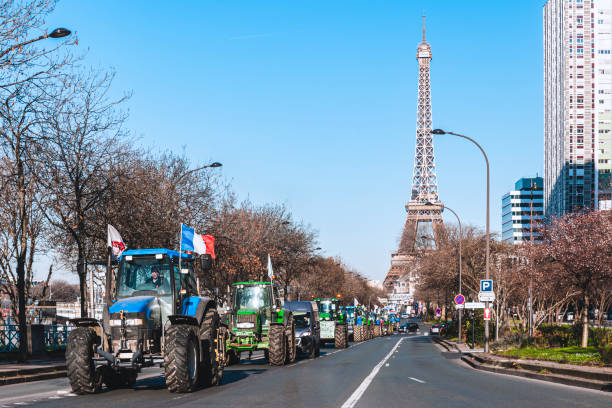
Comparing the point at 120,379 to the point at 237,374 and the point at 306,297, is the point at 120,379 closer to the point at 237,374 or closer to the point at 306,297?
the point at 237,374

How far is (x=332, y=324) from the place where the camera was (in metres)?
41.8

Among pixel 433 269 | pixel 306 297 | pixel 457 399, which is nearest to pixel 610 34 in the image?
pixel 306 297

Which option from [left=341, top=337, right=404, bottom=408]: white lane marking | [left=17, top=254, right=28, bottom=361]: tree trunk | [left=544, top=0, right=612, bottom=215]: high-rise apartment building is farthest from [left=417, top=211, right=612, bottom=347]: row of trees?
[left=544, top=0, right=612, bottom=215]: high-rise apartment building

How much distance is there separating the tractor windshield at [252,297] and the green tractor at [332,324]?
16.3m

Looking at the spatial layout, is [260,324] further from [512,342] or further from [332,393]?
[512,342]

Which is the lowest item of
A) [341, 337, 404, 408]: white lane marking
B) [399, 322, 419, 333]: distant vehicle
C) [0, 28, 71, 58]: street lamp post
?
[399, 322, 419, 333]: distant vehicle

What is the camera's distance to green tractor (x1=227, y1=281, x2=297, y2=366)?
23.0 m

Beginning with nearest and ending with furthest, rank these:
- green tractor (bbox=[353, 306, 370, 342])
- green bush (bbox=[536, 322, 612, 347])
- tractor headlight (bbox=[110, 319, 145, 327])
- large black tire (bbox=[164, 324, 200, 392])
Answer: large black tire (bbox=[164, 324, 200, 392]), tractor headlight (bbox=[110, 319, 145, 327]), green bush (bbox=[536, 322, 612, 347]), green tractor (bbox=[353, 306, 370, 342])

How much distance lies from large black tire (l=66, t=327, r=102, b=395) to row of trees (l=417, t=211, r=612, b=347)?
21.5 meters

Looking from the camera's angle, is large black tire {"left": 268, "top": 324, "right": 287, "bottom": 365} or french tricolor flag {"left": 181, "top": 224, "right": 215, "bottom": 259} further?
large black tire {"left": 268, "top": 324, "right": 287, "bottom": 365}

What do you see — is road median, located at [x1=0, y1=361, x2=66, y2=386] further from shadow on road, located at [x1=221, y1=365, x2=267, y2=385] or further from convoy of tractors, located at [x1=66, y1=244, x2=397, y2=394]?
shadow on road, located at [x1=221, y1=365, x2=267, y2=385]

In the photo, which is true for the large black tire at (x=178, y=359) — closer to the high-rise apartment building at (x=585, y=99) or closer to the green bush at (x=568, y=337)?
the green bush at (x=568, y=337)

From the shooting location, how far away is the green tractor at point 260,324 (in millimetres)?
22953

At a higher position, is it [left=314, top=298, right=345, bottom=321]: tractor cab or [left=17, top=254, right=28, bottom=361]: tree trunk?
[left=17, top=254, right=28, bottom=361]: tree trunk
